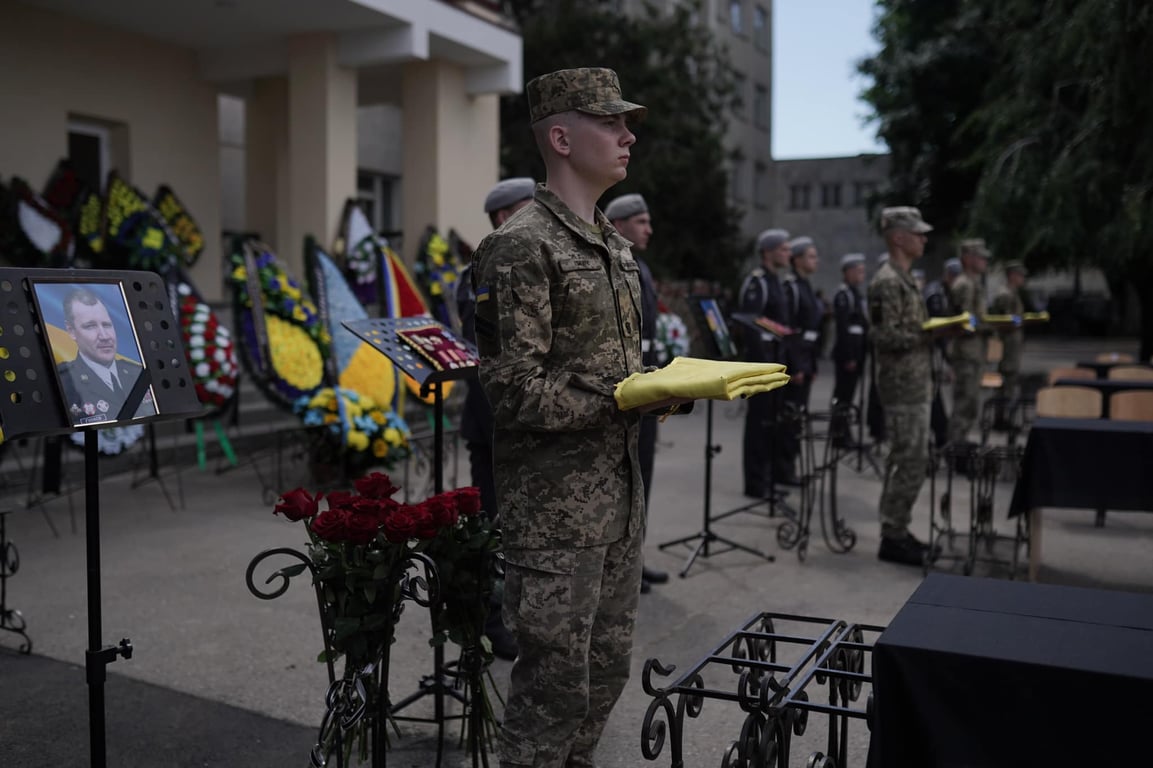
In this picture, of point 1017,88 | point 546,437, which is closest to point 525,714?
point 546,437

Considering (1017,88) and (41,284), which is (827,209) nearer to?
(1017,88)

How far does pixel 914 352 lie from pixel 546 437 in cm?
430

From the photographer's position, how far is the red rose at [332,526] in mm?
3154

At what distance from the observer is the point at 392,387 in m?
10.4

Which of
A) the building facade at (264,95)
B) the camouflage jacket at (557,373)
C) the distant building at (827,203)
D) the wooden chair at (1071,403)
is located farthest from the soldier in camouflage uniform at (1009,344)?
the distant building at (827,203)

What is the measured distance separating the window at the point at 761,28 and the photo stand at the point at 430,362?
38745 mm

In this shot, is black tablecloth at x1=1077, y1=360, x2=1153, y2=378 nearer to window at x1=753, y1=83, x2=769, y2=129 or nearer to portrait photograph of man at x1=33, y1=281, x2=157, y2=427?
portrait photograph of man at x1=33, y1=281, x2=157, y2=427

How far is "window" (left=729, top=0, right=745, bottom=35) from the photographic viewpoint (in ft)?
126

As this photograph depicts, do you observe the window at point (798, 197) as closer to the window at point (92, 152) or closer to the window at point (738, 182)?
the window at point (738, 182)

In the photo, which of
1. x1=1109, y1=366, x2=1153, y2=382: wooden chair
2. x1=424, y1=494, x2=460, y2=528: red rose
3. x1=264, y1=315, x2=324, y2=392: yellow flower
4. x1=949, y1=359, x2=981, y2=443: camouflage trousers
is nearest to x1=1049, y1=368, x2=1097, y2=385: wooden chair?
x1=1109, y1=366, x2=1153, y2=382: wooden chair

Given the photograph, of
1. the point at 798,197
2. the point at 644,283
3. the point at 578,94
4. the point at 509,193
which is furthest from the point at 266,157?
the point at 798,197

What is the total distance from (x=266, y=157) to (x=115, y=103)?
260 cm

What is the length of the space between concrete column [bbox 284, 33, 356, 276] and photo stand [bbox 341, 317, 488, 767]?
808 centimetres

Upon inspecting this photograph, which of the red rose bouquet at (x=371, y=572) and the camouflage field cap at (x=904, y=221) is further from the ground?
the camouflage field cap at (x=904, y=221)
